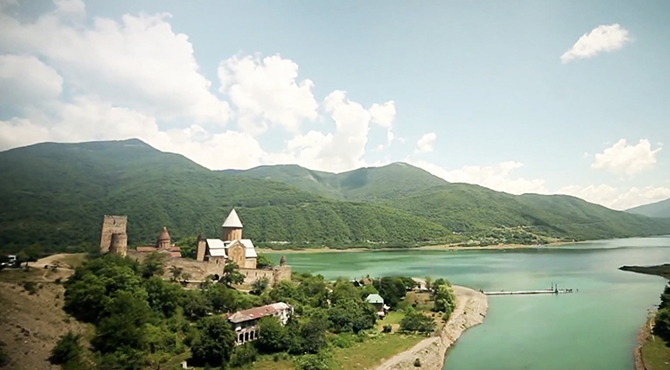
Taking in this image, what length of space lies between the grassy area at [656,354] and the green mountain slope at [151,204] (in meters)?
29.2

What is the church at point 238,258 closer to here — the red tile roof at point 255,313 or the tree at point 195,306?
the tree at point 195,306

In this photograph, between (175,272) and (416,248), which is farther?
(416,248)

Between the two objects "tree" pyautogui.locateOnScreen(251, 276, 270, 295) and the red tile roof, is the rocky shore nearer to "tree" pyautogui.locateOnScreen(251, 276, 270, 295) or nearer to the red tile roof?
the red tile roof

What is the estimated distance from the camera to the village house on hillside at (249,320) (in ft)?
62.6

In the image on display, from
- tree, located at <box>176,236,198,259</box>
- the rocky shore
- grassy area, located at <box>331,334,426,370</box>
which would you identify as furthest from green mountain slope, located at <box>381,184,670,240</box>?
grassy area, located at <box>331,334,426,370</box>

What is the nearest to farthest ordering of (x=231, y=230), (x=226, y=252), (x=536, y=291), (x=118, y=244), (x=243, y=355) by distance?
(x=243, y=355) < (x=118, y=244) < (x=226, y=252) < (x=231, y=230) < (x=536, y=291)

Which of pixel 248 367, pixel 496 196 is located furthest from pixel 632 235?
pixel 248 367

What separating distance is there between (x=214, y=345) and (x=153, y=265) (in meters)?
9.78

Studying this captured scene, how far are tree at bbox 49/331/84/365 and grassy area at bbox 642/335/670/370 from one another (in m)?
22.2

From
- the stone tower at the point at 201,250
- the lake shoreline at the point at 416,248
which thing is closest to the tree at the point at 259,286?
the stone tower at the point at 201,250

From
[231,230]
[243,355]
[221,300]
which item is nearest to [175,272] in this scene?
[221,300]

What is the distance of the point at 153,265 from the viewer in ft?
81.3

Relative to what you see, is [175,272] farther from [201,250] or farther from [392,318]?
[392,318]

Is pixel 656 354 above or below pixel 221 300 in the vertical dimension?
below
